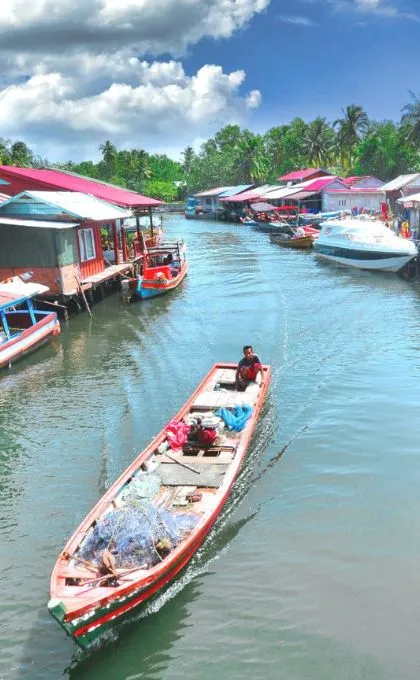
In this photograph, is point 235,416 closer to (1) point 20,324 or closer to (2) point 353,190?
(1) point 20,324

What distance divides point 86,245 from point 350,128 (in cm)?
5944

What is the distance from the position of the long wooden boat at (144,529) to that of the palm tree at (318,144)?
256 ft

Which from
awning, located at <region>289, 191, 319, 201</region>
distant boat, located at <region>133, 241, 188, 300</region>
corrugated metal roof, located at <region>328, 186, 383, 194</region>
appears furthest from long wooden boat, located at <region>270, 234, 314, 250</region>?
distant boat, located at <region>133, 241, 188, 300</region>

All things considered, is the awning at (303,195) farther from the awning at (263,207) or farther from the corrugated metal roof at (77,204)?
the corrugated metal roof at (77,204)

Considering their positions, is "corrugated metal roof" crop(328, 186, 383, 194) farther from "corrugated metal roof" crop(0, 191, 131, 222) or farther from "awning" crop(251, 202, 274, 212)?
"corrugated metal roof" crop(0, 191, 131, 222)

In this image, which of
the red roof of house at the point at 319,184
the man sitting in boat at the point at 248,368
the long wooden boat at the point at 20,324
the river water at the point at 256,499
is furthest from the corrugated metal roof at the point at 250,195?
the man sitting in boat at the point at 248,368

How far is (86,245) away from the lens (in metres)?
26.5

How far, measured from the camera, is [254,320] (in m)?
23.8

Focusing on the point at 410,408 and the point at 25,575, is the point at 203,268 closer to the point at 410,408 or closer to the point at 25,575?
the point at 410,408

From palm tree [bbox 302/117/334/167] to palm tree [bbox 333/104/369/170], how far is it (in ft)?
12.1

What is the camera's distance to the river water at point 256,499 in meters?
7.32

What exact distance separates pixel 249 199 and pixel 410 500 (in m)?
65.5

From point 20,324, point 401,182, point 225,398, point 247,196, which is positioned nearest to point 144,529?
point 225,398

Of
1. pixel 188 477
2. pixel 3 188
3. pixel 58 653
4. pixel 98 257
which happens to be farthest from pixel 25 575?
pixel 3 188
